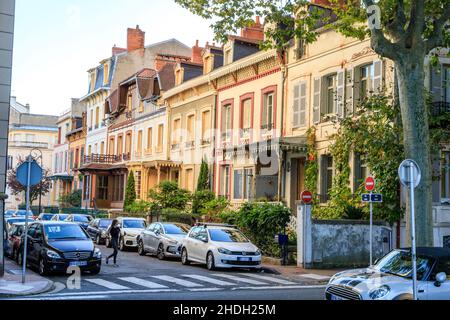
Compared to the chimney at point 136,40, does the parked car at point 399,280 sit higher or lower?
lower

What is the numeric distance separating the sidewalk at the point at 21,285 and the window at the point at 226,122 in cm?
1773

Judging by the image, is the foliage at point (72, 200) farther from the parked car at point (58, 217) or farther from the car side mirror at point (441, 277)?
the car side mirror at point (441, 277)

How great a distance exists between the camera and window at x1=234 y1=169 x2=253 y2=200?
31.6m

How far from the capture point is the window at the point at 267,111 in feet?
101

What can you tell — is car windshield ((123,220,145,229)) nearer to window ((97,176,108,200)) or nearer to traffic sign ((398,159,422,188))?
traffic sign ((398,159,422,188))

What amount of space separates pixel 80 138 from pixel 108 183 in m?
10.9

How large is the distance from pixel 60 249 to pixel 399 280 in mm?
10879

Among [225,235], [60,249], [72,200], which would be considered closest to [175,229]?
[225,235]

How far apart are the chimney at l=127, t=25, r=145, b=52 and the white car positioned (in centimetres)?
3738

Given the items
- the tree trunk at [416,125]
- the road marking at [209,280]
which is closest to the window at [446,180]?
the tree trunk at [416,125]

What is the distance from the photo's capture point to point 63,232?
64.1 ft

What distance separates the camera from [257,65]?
3162 cm
